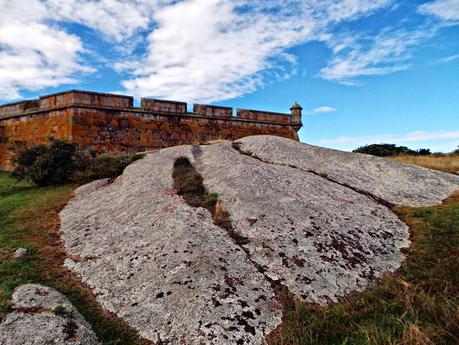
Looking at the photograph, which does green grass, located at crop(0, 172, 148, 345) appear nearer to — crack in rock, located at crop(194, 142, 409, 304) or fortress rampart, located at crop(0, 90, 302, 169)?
crack in rock, located at crop(194, 142, 409, 304)

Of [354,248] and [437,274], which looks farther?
[354,248]

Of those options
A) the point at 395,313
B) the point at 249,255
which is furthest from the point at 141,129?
the point at 395,313

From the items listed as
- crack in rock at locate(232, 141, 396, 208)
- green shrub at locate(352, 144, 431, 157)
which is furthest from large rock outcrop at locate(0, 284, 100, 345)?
green shrub at locate(352, 144, 431, 157)

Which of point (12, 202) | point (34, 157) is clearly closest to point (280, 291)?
point (12, 202)

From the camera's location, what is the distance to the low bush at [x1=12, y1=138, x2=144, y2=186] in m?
13.1

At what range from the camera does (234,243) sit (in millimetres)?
6434

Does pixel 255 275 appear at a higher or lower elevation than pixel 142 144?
lower

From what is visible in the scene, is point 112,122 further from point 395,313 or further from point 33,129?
point 395,313

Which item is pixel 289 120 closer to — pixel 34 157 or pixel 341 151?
pixel 341 151

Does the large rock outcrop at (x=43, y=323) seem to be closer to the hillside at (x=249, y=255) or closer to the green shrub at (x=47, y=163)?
the hillside at (x=249, y=255)

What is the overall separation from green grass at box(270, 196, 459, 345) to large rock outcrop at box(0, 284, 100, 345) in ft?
8.37

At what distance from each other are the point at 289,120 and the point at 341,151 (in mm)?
11707

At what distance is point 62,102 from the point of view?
60.4 ft

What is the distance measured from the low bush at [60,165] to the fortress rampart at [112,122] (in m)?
3.31
